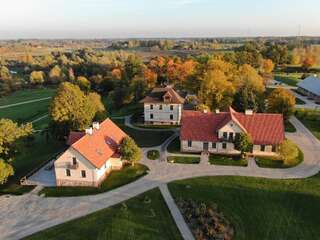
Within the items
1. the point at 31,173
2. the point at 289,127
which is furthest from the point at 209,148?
the point at 31,173

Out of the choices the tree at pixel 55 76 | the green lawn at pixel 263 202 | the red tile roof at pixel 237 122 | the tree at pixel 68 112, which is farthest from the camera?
the tree at pixel 55 76

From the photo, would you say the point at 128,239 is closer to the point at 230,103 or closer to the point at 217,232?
the point at 217,232

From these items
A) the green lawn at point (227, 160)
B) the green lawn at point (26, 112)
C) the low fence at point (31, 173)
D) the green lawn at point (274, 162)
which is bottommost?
the green lawn at point (26, 112)

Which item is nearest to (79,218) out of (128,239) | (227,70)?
(128,239)

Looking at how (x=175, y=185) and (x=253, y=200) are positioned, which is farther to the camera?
(x=175, y=185)

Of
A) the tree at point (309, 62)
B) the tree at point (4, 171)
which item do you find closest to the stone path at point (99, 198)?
the tree at point (4, 171)

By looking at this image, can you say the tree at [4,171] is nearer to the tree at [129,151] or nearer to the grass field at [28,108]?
the tree at [129,151]

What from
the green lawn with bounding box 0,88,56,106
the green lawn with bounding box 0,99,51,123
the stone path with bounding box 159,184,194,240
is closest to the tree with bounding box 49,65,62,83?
the green lawn with bounding box 0,88,56,106
